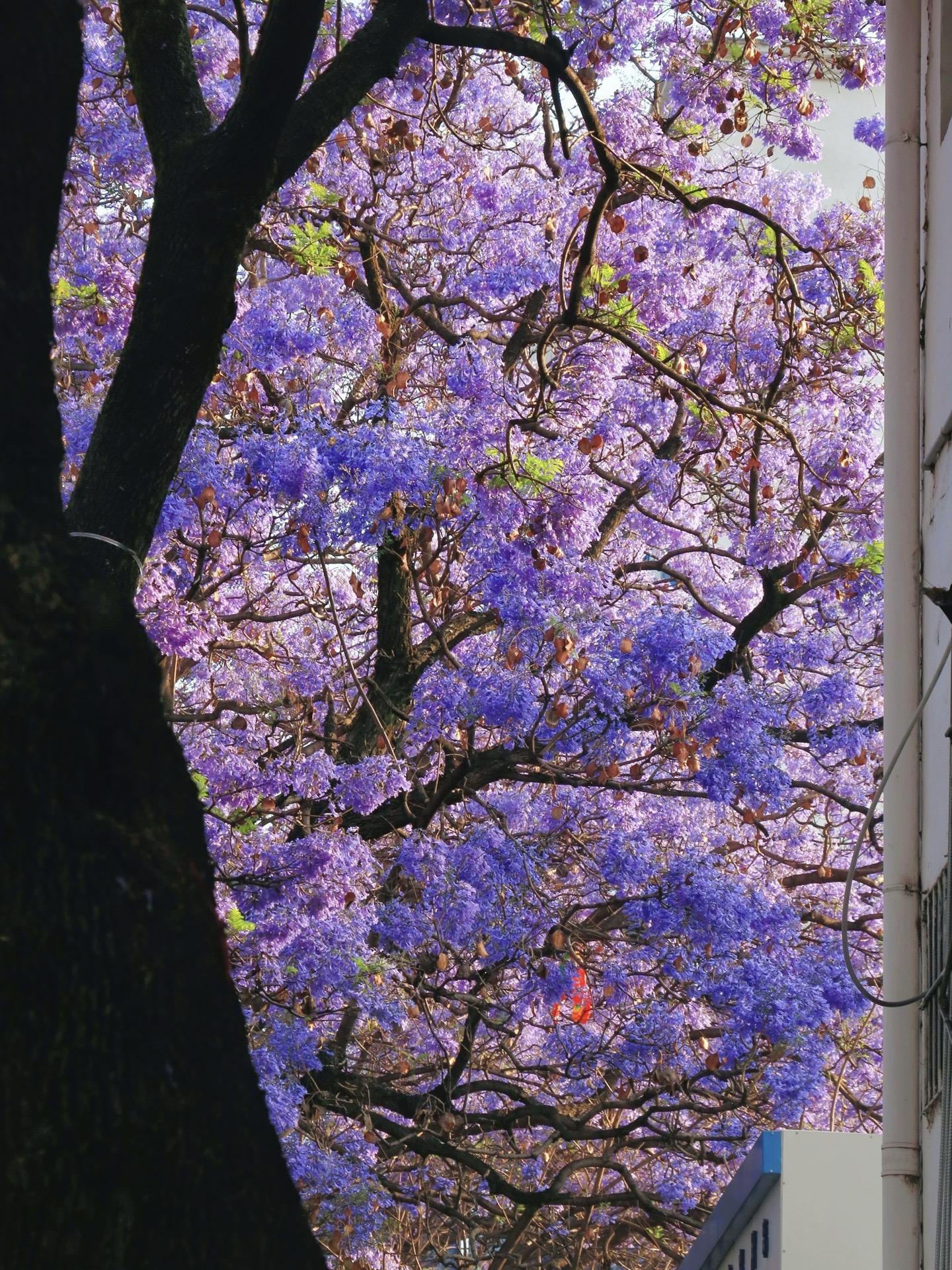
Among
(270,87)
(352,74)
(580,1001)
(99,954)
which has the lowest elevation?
(99,954)

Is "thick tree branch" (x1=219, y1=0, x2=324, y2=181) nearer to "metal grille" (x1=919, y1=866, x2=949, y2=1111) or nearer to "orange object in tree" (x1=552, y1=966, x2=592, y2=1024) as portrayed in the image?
"metal grille" (x1=919, y1=866, x2=949, y2=1111)

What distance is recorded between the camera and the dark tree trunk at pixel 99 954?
188cm

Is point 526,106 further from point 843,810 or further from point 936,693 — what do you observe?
point 936,693

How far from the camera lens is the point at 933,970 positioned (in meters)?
3.89

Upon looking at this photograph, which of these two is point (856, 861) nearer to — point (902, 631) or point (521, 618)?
point (902, 631)

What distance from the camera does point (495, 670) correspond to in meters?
10.1

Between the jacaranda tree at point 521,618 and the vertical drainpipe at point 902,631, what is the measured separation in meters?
1.29

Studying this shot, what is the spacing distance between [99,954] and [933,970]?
2.42 m

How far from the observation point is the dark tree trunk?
188 cm

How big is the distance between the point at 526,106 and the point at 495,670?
5584mm

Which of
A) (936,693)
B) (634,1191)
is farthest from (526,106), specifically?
(936,693)

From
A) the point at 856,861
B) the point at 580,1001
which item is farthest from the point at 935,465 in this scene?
the point at 580,1001

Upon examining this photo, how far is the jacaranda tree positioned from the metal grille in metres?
2.82

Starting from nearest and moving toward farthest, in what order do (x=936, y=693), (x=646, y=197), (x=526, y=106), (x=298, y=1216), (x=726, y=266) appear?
(x=298, y=1216), (x=936, y=693), (x=646, y=197), (x=726, y=266), (x=526, y=106)
